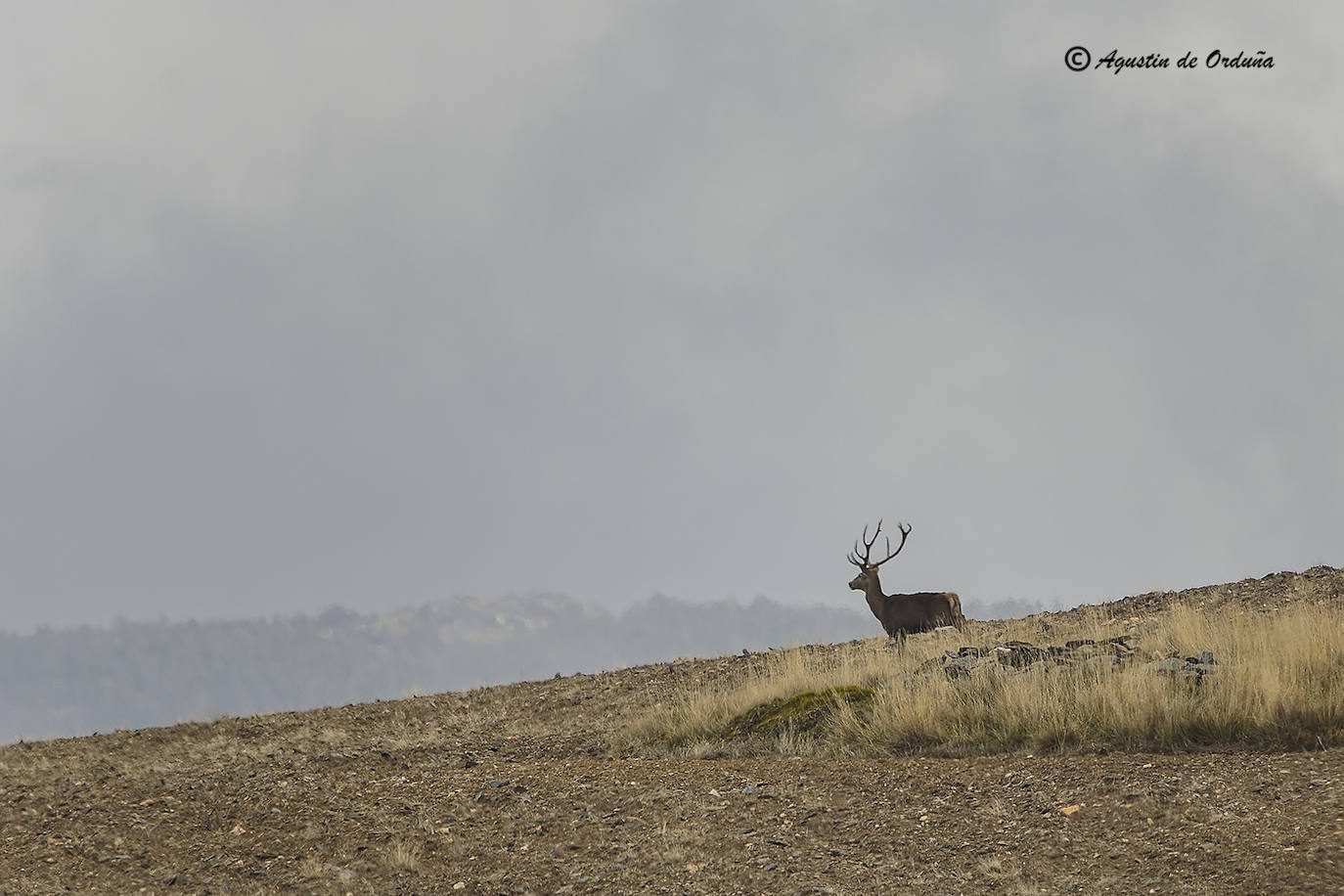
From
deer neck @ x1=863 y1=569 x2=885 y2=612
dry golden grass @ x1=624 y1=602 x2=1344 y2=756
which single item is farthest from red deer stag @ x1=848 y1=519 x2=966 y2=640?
dry golden grass @ x1=624 y1=602 x2=1344 y2=756

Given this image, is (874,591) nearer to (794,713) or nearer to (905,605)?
(905,605)

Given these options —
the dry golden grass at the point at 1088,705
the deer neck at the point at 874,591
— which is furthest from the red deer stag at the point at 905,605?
the dry golden grass at the point at 1088,705

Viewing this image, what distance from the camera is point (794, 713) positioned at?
1233 cm

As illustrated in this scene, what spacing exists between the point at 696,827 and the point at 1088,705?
3.99 m

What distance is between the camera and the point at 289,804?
400 inches

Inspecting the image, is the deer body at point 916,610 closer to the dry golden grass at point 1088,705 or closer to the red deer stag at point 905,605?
the red deer stag at point 905,605

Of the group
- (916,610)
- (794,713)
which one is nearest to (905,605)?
(916,610)

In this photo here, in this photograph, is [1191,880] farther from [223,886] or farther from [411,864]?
[223,886]

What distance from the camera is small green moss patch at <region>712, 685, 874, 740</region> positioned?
1203 centimetres

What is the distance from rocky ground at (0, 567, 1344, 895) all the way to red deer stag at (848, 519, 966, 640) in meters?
9.82

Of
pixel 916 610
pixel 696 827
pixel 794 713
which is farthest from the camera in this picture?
pixel 916 610

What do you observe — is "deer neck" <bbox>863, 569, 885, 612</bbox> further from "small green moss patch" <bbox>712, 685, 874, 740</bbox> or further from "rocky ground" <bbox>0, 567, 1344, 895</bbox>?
"rocky ground" <bbox>0, 567, 1344, 895</bbox>

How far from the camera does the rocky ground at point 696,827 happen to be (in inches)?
299

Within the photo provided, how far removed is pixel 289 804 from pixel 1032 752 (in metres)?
6.65
